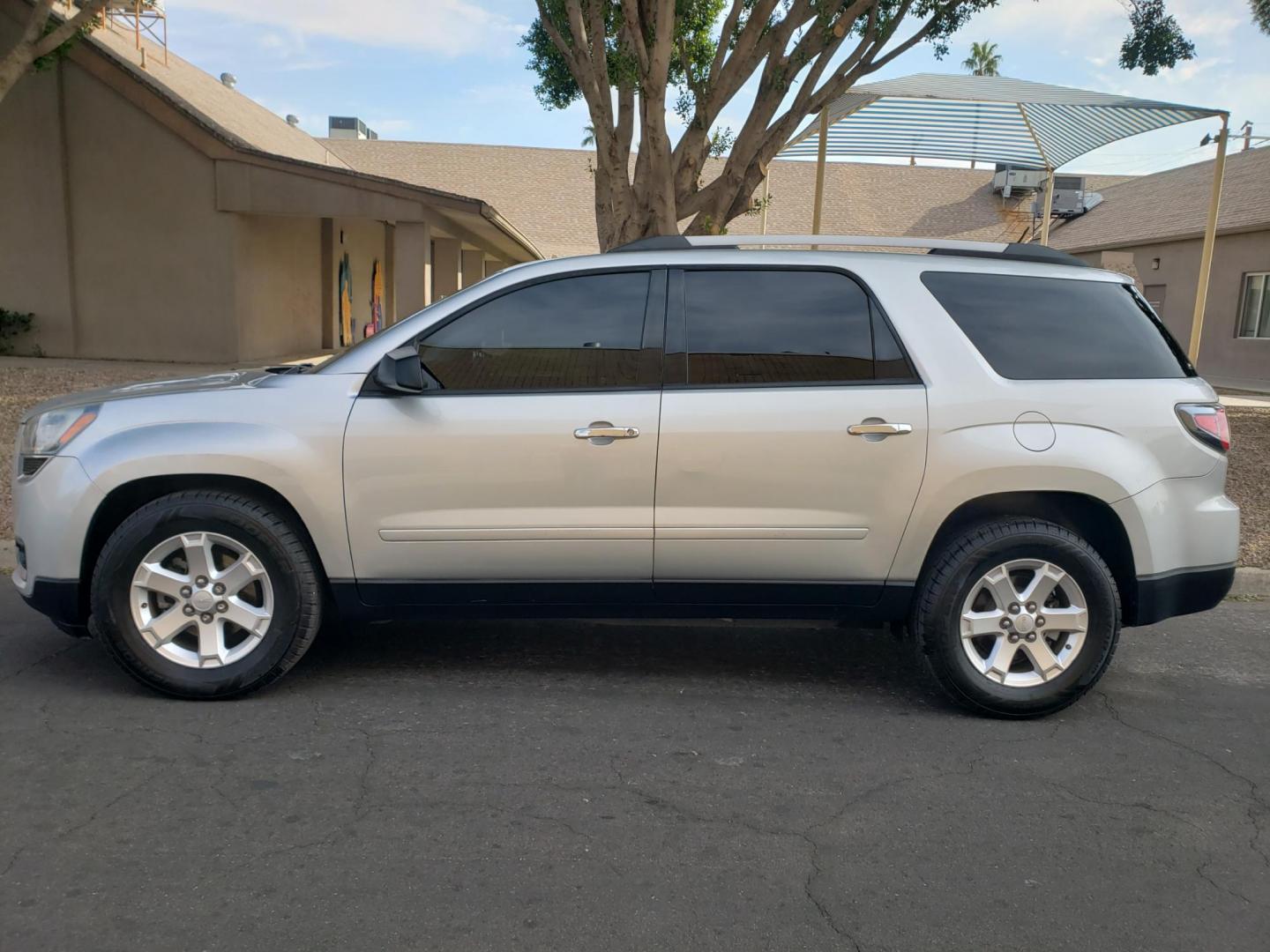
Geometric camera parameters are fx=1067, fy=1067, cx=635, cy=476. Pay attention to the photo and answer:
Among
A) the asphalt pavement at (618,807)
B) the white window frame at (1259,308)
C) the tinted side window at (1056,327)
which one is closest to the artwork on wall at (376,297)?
the white window frame at (1259,308)

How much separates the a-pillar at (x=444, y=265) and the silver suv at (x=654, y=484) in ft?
66.6

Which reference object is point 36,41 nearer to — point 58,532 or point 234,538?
point 58,532

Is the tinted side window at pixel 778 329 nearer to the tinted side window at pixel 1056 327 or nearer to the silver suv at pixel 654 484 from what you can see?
the silver suv at pixel 654 484

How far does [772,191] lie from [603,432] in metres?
31.6

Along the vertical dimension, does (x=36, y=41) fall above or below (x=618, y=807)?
above

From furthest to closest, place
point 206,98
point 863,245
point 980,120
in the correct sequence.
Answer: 1. point 206,98
2. point 980,120
3. point 863,245

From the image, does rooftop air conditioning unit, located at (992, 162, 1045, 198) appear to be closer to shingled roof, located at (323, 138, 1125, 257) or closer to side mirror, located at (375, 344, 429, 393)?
shingled roof, located at (323, 138, 1125, 257)

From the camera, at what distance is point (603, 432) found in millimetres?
4324

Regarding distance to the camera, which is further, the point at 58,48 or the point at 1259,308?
the point at 1259,308

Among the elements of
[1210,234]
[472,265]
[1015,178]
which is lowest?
[472,265]

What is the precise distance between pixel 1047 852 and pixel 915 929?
2.25 feet

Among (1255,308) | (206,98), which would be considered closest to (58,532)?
(206,98)

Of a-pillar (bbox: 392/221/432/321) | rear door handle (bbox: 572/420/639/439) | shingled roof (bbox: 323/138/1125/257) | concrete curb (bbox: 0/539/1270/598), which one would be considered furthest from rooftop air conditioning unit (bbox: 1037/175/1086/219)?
rear door handle (bbox: 572/420/639/439)

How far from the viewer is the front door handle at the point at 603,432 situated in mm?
4324
